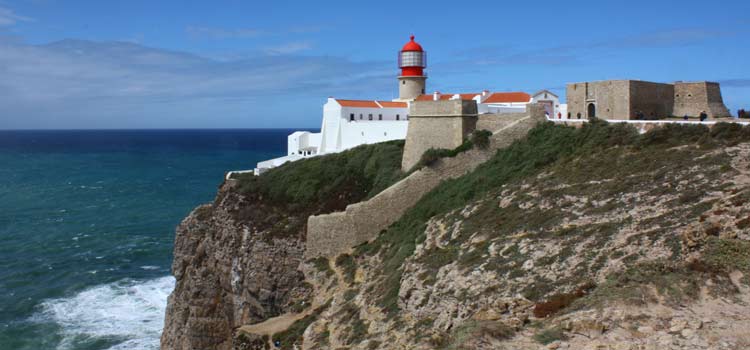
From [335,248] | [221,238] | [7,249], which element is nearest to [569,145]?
[335,248]

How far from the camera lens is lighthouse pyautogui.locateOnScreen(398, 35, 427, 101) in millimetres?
42312

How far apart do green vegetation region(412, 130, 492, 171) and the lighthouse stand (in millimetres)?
15851

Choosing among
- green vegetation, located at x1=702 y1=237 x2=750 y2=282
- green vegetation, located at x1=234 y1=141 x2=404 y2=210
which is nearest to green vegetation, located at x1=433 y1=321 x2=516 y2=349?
green vegetation, located at x1=702 y1=237 x2=750 y2=282

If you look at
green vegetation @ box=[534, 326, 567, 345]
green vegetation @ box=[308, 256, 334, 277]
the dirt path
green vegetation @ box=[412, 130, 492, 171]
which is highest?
green vegetation @ box=[412, 130, 492, 171]

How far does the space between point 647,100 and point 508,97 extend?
42.7 feet

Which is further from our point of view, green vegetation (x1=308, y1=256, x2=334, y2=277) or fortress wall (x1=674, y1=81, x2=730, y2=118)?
fortress wall (x1=674, y1=81, x2=730, y2=118)

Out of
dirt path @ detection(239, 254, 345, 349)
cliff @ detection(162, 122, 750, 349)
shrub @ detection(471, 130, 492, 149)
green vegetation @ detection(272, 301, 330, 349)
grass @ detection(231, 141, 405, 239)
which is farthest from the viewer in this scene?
grass @ detection(231, 141, 405, 239)

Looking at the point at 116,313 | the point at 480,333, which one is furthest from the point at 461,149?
the point at 116,313

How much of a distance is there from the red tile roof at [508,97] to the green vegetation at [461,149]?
1159 cm

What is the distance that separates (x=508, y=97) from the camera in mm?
38469

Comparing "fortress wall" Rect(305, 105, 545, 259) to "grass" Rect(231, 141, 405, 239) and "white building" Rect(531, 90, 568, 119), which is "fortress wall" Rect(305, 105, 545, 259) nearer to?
"grass" Rect(231, 141, 405, 239)

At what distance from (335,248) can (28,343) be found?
18.3 meters

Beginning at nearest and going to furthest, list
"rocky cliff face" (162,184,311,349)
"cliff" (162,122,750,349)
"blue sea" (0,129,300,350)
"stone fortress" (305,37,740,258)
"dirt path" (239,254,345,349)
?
1. "cliff" (162,122,750,349)
2. "dirt path" (239,254,345,349)
3. "stone fortress" (305,37,740,258)
4. "rocky cliff face" (162,184,311,349)
5. "blue sea" (0,129,300,350)

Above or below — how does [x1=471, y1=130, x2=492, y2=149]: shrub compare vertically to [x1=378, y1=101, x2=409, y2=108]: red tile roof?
below
